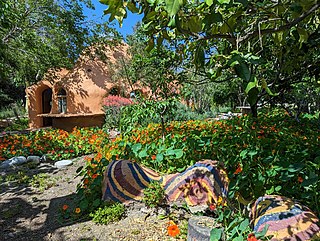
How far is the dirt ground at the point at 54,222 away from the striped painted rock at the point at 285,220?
2.89 ft

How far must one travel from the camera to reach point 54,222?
9.43 ft

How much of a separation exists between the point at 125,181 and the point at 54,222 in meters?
0.93

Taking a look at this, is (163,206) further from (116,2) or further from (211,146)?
(116,2)

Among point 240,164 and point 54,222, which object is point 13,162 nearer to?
point 54,222

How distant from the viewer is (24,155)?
6219mm

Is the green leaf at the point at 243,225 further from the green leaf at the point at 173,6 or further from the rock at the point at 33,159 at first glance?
the rock at the point at 33,159

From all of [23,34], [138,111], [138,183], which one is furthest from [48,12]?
[138,183]

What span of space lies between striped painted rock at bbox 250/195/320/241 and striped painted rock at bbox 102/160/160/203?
4.67 ft

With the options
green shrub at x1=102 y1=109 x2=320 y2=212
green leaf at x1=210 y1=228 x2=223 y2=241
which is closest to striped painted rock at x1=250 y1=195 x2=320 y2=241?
green shrub at x1=102 y1=109 x2=320 y2=212

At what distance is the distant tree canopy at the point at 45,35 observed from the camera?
8281 mm

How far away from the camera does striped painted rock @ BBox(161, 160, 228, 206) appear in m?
2.57

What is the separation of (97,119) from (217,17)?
39.6ft

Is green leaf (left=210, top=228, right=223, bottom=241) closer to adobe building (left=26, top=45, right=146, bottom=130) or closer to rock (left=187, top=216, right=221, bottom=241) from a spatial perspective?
rock (left=187, top=216, right=221, bottom=241)

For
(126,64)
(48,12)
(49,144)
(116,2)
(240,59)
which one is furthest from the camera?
(126,64)
